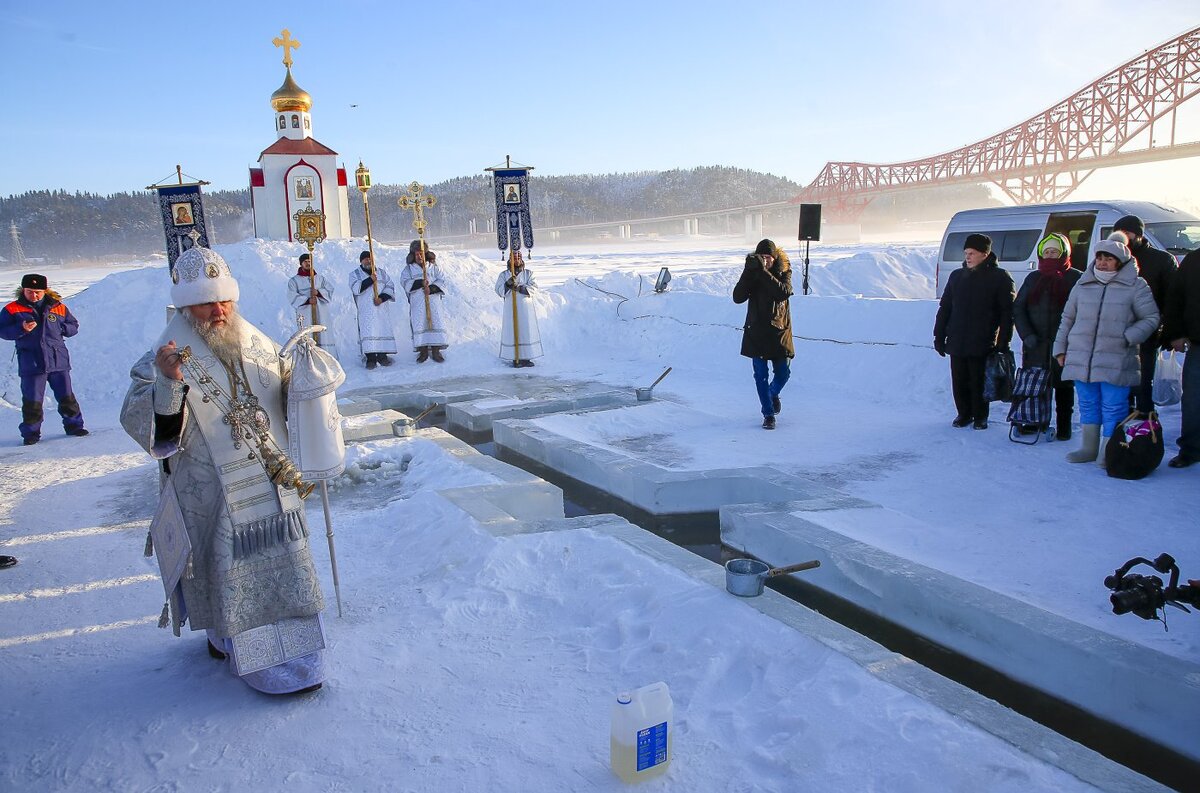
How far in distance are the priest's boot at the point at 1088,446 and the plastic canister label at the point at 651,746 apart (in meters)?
4.98

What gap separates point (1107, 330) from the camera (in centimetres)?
572

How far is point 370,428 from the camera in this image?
320 inches

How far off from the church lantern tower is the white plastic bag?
55.6 feet

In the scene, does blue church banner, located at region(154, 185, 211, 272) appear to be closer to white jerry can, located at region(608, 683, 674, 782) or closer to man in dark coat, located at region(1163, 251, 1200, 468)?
white jerry can, located at region(608, 683, 674, 782)

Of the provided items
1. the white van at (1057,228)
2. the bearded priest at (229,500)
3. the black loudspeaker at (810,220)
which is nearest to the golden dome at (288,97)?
the black loudspeaker at (810,220)

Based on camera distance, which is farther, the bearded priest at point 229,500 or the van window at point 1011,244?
the van window at point 1011,244

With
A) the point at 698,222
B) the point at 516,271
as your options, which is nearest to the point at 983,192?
the point at 698,222

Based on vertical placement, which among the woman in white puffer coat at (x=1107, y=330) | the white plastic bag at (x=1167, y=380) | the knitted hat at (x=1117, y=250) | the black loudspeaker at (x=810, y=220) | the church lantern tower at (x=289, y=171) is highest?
the church lantern tower at (x=289, y=171)

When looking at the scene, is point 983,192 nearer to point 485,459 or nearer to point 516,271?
point 516,271

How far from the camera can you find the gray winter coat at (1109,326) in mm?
5637

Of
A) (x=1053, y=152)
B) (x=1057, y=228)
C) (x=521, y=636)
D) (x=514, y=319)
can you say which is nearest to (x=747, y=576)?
(x=521, y=636)

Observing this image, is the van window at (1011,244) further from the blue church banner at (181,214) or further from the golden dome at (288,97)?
the golden dome at (288,97)

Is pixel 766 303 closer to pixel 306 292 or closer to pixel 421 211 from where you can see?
pixel 421 211

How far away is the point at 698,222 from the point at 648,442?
7109cm
